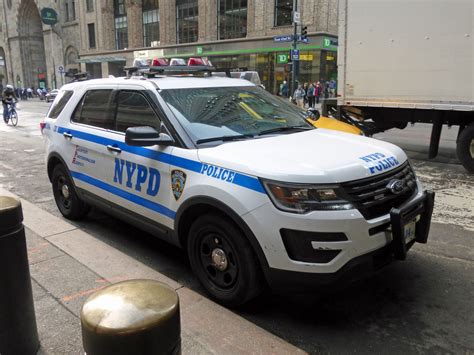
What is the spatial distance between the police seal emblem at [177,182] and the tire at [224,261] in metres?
0.28

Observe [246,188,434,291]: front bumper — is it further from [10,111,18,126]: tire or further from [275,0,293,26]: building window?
[275,0,293,26]: building window

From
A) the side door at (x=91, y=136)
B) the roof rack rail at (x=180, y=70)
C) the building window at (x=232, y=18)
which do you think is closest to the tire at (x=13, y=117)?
the side door at (x=91, y=136)

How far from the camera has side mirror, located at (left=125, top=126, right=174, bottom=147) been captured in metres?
3.57

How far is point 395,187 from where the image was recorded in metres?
3.18

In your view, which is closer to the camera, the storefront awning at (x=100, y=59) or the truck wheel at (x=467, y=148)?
the truck wheel at (x=467, y=148)

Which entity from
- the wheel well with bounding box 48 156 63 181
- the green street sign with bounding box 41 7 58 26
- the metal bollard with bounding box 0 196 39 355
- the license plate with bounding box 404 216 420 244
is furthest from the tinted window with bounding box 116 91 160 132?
the green street sign with bounding box 41 7 58 26

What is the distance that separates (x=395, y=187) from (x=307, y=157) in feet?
2.18

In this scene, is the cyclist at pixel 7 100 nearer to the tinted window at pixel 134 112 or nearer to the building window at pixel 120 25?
the tinted window at pixel 134 112

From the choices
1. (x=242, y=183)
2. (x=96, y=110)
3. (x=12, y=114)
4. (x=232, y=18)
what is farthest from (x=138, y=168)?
(x=232, y=18)

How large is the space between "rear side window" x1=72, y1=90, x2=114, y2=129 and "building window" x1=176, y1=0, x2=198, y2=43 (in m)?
36.8

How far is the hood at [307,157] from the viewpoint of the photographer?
296 centimetres

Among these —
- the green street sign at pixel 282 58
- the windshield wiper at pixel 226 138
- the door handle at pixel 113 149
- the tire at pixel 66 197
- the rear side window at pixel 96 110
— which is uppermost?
the green street sign at pixel 282 58

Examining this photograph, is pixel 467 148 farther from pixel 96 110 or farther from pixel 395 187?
pixel 96 110

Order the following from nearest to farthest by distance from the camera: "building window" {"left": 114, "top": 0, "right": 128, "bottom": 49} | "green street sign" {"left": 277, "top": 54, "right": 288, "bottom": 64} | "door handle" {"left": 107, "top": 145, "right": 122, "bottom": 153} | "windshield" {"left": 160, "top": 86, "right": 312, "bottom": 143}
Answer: "windshield" {"left": 160, "top": 86, "right": 312, "bottom": 143} → "door handle" {"left": 107, "top": 145, "right": 122, "bottom": 153} → "green street sign" {"left": 277, "top": 54, "right": 288, "bottom": 64} → "building window" {"left": 114, "top": 0, "right": 128, "bottom": 49}
